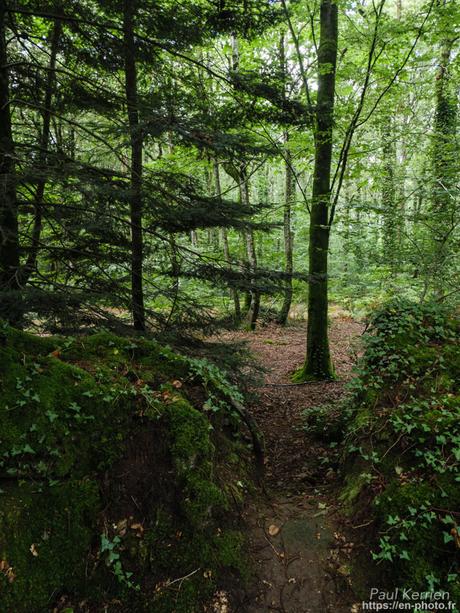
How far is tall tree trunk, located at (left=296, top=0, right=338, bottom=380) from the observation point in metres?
7.61

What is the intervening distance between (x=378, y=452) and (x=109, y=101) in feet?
22.2

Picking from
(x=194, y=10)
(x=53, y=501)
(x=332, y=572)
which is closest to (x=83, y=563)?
(x=53, y=501)

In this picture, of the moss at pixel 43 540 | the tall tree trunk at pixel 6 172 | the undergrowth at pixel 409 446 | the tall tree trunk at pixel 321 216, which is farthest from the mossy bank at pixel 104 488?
the tall tree trunk at pixel 321 216

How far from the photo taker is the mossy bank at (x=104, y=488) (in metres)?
2.26

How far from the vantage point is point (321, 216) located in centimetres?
832

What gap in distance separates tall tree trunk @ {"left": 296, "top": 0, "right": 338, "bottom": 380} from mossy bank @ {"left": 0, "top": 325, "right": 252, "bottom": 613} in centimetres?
532

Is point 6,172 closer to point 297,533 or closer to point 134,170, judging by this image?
point 134,170

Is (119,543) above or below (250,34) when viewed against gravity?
below

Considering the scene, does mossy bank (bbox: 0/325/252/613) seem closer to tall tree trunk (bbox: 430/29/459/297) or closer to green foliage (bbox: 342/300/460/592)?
green foliage (bbox: 342/300/460/592)

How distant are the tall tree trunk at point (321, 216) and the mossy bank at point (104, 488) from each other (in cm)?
532

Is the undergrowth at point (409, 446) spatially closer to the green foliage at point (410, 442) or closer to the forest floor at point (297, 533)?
the green foliage at point (410, 442)

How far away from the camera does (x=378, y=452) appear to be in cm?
363

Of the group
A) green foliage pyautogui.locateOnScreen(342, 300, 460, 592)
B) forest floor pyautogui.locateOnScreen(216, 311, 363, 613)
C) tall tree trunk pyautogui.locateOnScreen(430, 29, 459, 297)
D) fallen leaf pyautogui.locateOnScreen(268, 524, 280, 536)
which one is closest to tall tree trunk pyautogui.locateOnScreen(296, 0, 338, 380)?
tall tree trunk pyautogui.locateOnScreen(430, 29, 459, 297)

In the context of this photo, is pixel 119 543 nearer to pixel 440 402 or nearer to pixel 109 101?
pixel 440 402
